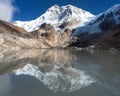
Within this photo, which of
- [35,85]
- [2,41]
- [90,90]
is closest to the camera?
[90,90]

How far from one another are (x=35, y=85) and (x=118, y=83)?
991cm

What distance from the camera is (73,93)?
88.1 feet

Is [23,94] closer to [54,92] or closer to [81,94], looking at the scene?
[54,92]

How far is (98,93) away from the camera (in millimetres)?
27359

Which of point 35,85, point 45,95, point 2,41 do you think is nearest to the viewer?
point 45,95

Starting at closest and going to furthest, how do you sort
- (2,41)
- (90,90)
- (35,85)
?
(90,90) → (35,85) → (2,41)

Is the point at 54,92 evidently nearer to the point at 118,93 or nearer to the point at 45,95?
the point at 45,95

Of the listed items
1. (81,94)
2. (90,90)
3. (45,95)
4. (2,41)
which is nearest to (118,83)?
(90,90)

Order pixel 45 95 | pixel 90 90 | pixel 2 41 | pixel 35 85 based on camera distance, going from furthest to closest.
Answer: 1. pixel 2 41
2. pixel 35 85
3. pixel 90 90
4. pixel 45 95

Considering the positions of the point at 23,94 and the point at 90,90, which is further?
the point at 90,90

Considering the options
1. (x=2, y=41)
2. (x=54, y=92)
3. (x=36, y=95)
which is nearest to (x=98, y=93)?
(x=54, y=92)

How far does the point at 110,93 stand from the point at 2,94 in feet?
33.8

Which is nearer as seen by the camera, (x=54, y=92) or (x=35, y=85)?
(x=54, y=92)

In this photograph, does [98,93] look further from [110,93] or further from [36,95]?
[36,95]
